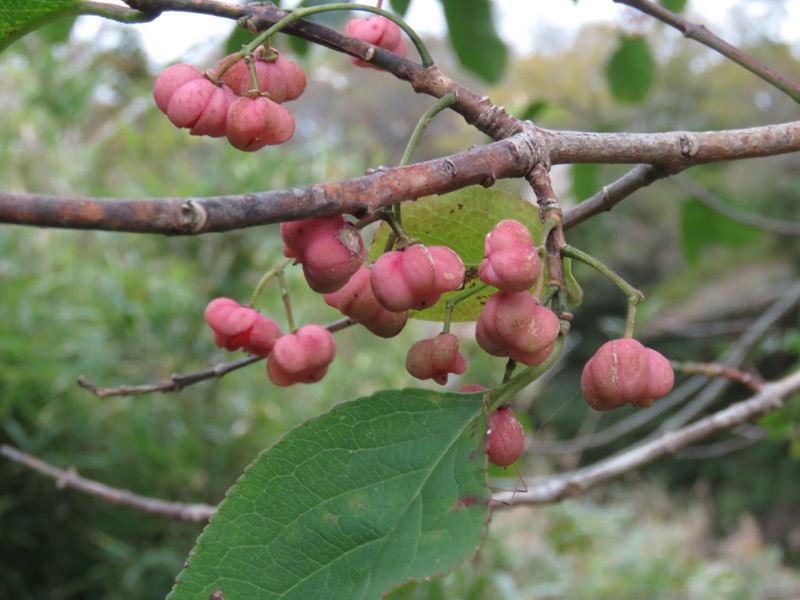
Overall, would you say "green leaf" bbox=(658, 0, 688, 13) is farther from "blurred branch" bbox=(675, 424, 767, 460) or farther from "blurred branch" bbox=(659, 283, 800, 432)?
"blurred branch" bbox=(675, 424, 767, 460)

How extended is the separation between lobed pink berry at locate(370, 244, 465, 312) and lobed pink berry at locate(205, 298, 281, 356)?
0.29 m

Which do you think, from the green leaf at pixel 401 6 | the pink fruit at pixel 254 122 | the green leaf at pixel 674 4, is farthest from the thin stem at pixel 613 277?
the green leaf at pixel 674 4

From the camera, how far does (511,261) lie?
59 centimetres

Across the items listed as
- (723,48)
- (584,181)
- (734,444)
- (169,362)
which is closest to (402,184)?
(723,48)

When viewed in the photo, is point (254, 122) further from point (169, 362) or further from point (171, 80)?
point (169, 362)

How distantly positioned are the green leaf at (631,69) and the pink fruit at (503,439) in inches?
76.2

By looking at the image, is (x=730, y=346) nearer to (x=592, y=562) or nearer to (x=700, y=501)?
(x=592, y=562)

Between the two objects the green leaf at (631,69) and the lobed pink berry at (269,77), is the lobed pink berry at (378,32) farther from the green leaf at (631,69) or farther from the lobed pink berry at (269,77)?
the green leaf at (631,69)

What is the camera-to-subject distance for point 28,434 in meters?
3.15

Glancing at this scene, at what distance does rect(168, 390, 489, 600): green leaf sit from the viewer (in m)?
0.58

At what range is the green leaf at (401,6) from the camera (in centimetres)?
151

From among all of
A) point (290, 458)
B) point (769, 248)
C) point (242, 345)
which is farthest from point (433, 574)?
point (769, 248)

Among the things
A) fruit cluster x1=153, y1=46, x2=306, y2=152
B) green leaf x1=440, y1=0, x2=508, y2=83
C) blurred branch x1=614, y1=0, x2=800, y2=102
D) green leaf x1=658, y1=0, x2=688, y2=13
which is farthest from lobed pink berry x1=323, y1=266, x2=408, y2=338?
green leaf x1=658, y1=0, x2=688, y2=13

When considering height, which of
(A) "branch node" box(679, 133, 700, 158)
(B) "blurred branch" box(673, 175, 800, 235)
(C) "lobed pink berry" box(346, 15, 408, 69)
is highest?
(C) "lobed pink berry" box(346, 15, 408, 69)
